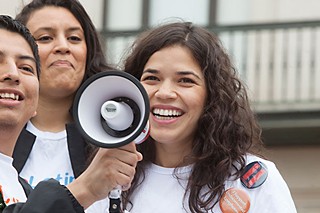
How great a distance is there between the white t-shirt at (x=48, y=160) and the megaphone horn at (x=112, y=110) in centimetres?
143

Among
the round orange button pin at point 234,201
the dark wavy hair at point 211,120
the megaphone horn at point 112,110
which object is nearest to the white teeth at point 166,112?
the dark wavy hair at point 211,120

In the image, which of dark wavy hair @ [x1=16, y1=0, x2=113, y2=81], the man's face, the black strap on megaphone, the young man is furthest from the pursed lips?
the black strap on megaphone

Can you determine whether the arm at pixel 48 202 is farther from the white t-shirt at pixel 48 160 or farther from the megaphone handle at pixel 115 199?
the white t-shirt at pixel 48 160

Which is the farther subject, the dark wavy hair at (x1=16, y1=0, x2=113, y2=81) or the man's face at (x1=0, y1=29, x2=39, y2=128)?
the dark wavy hair at (x1=16, y1=0, x2=113, y2=81)

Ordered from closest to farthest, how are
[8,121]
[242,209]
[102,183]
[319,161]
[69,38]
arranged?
[102,183] < [8,121] < [242,209] < [69,38] < [319,161]

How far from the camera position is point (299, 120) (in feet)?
41.4

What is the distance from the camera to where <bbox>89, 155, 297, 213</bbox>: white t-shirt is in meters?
4.63

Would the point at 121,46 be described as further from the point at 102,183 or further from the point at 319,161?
the point at 102,183

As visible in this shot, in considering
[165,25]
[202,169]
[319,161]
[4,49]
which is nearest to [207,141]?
[202,169]

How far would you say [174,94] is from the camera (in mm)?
4773

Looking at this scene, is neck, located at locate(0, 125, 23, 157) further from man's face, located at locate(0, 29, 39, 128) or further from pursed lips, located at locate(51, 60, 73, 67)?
pursed lips, located at locate(51, 60, 73, 67)

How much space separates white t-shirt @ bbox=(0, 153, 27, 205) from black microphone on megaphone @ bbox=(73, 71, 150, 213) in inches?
13.8

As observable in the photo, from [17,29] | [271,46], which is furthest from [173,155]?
[271,46]

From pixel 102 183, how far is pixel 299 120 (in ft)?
30.2
